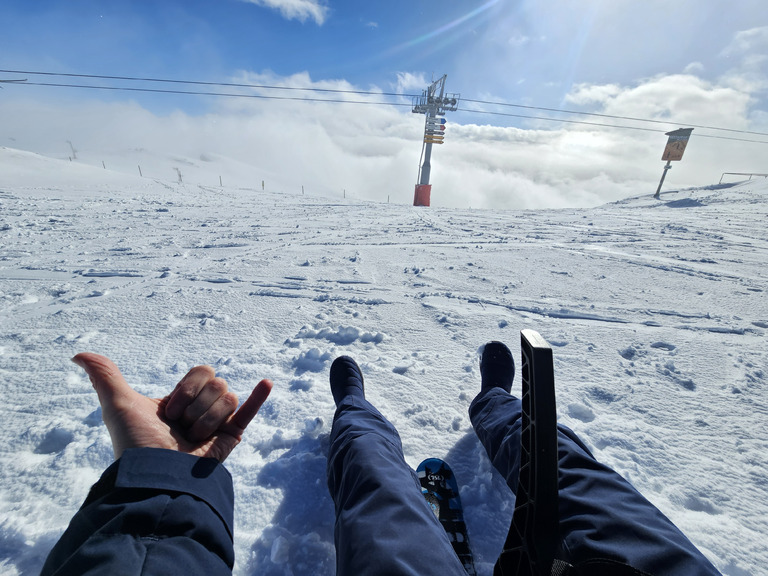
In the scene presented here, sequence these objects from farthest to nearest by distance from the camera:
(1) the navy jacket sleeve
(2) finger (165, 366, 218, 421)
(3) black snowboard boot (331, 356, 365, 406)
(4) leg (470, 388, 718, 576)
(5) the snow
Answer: (3) black snowboard boot (331, 356, 365, 406) < (5) the snow < (2) finger (165, 366, 218, 421) < (4) leg (470, 388, 718, 576) < (1) the navy jacket sleeve

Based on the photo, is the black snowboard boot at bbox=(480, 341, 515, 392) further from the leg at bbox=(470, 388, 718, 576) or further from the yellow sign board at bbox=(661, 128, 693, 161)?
the yellow sign board at bbox=(661, 128, 693, 161)

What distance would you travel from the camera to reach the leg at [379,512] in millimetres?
1007

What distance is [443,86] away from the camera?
88.7 feet

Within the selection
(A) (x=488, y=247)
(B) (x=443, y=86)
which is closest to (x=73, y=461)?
(A) (x=488, y=247)

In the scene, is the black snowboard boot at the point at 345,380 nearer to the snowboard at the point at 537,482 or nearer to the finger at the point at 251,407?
the finger at the point at 251,407

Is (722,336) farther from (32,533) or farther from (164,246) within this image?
(164,246)

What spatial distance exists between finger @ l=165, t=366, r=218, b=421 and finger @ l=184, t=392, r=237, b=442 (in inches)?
3.2

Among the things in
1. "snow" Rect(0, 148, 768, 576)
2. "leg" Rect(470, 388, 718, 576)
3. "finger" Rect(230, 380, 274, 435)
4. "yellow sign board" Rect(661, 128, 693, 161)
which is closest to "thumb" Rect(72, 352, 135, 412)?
"finger" Rect(230, 380, 274, 435)

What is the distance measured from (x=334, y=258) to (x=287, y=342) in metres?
2.66

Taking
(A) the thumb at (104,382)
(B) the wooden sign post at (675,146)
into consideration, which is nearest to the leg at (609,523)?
(A) the thumb at (104,382)

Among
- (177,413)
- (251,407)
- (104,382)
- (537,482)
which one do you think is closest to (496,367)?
(537,482)

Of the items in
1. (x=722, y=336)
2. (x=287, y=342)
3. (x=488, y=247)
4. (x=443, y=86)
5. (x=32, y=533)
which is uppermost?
(x=443, y=86)

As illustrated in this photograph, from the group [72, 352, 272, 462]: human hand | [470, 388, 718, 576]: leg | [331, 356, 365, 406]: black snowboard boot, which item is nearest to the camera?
[470, 388, 718, 576]: leg

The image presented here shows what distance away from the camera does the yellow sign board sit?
54.9 ft
